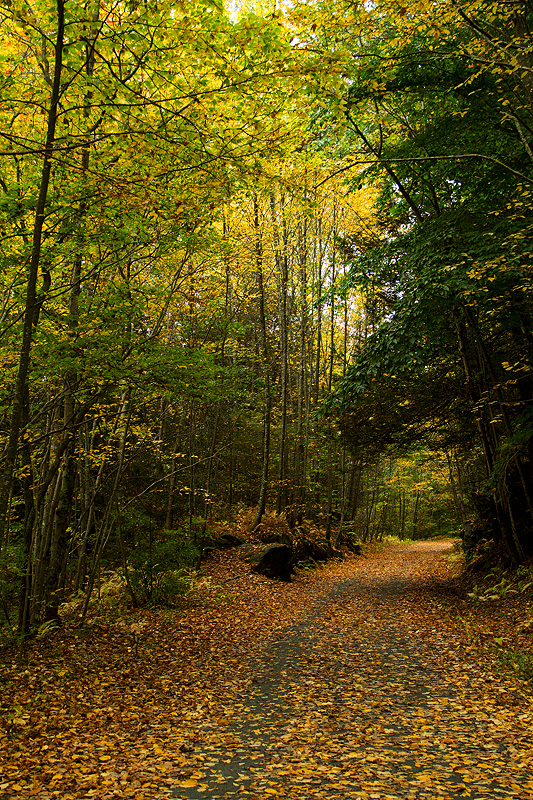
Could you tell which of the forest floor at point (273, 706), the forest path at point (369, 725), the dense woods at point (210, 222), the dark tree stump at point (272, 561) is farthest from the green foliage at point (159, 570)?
the dark tree stump at point (272, 561)

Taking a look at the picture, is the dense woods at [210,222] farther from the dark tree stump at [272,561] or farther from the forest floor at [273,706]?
the dark tree stump at [272,561]

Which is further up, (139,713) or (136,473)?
(136,473)

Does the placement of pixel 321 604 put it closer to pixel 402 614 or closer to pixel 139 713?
pixel 402 614

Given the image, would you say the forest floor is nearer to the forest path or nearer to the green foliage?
the forest path

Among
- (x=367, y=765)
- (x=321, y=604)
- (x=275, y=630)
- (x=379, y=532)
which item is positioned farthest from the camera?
(x=379, y=532)

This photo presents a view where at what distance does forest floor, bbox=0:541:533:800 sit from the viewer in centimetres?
347

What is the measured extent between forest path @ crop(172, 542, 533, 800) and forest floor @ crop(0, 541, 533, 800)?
2 centimetres

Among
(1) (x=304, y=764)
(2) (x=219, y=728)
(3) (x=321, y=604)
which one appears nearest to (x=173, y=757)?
(2) (x=219, y=728)

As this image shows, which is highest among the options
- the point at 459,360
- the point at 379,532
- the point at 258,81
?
the point at 258,81

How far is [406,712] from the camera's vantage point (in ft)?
15.4

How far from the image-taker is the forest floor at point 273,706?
3469 millimetres

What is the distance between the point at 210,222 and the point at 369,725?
6457 millimetres

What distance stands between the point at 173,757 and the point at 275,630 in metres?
4.54

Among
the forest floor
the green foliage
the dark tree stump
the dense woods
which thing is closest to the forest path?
the forest floor
